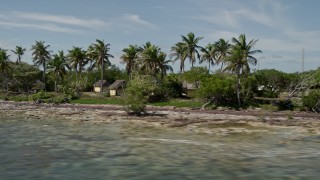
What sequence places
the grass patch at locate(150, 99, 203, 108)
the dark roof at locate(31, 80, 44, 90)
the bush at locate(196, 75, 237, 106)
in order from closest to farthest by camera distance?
the bush at locate(196, 75, 237, 106) → the grass patch at locate(150, 99, 203, 108) → the dark roof at locate(31, 80, 44, 90)

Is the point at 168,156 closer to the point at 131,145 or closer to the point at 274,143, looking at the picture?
the point at 131,145

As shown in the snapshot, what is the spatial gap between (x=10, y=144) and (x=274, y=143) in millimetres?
17778

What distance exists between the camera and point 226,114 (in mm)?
49062

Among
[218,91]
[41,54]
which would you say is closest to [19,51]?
[41,54]

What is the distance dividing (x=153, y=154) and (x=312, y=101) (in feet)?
107

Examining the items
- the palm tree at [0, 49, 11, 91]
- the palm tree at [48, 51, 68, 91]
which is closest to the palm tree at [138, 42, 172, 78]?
the palm tree at [48, 51, 68, 91]

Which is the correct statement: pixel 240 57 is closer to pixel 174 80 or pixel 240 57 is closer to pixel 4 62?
pixel 174 80

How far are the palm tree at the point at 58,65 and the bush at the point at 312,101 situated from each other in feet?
166

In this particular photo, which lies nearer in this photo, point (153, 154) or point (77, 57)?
point (153, 154)

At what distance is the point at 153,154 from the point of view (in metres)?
23.6

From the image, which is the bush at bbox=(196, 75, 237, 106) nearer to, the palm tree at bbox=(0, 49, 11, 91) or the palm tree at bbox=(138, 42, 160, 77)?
the palm tree at bbox=(138, 42, 160, 77)

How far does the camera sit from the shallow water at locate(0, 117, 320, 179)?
735 inches

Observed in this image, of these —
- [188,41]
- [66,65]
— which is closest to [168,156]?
[188,41]

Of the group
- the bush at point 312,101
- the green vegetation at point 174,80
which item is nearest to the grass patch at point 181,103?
the green vegetation at point 174,80
